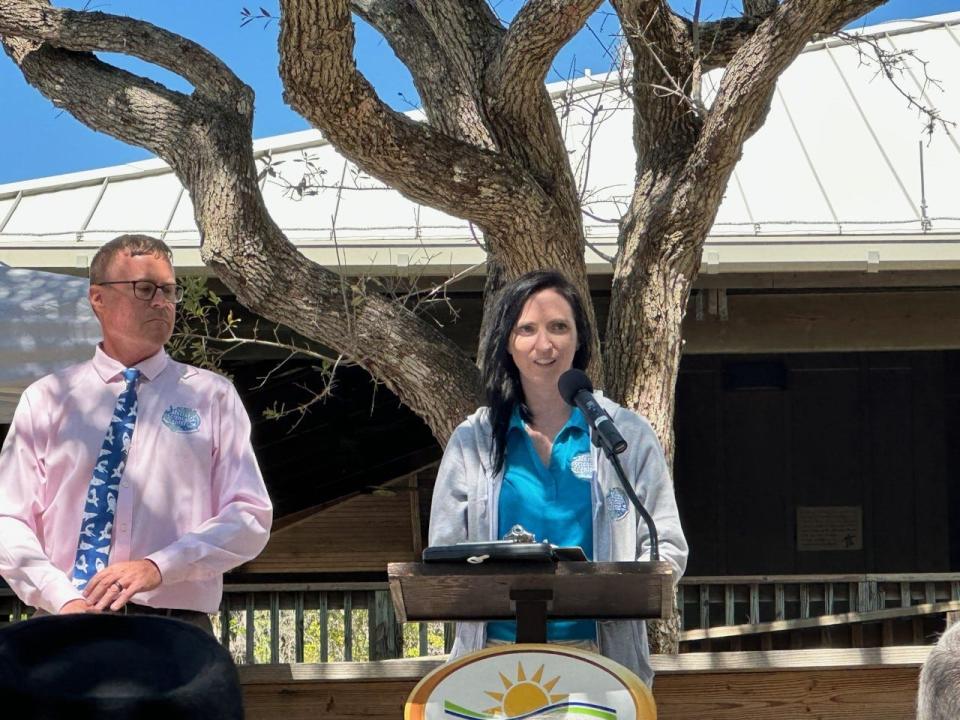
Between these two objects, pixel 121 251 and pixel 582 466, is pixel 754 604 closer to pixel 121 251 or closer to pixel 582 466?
pixel 582 466

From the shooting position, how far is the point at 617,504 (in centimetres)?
347

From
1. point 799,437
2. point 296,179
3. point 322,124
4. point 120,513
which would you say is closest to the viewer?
point 120,513

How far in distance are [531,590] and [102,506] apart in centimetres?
120

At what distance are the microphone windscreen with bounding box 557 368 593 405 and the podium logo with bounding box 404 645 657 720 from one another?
706 mm

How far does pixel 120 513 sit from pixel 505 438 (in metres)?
0.98

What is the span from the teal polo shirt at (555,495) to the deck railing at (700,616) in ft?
16.6

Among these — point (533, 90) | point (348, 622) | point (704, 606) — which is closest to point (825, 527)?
point (704, 606)

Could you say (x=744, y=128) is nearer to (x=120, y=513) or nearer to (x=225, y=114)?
(x=225, y=114)

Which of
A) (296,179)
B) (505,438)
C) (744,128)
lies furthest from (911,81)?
(505,438)

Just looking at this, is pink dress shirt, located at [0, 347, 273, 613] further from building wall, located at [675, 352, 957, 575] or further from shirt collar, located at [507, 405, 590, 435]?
building wall, located at [675, 352, 957, 575]

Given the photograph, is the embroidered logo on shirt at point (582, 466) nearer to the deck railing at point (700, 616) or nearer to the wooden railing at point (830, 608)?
the deck railing at point (700, 616)

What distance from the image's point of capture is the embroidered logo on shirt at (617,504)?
346cm

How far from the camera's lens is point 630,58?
6.38 m

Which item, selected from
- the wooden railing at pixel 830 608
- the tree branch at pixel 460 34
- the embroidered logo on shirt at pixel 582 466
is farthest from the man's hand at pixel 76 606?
the wooden railing at pixel 830 608
